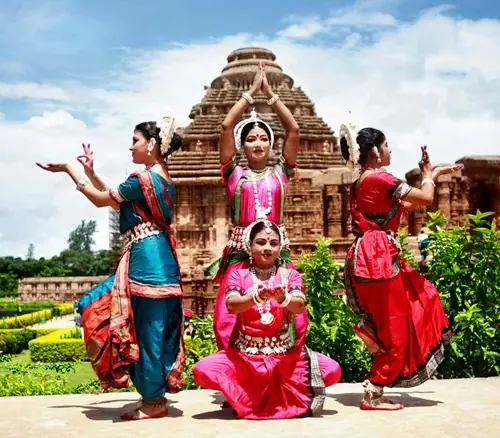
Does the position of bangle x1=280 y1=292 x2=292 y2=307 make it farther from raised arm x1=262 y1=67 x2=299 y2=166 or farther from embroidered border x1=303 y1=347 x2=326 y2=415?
raised arm x1=262 y1=67 x2=299 y2=166

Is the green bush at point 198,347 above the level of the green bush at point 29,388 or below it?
above

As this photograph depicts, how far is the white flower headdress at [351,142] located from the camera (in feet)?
15.1

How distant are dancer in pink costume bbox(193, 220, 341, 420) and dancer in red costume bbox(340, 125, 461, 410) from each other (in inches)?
15.3

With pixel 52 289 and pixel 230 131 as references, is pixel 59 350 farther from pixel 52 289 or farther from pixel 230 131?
pixel 52 289

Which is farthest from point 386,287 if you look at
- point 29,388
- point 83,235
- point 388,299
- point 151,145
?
point 83,235

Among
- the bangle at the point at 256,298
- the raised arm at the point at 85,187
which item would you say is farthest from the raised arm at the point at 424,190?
the raised arm at the point at 85,187

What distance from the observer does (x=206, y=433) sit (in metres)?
3.79

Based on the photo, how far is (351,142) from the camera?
15.1ft

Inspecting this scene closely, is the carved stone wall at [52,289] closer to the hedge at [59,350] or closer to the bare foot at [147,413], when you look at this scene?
the hedge at [59,350]

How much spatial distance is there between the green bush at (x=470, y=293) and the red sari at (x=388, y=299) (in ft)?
5.73

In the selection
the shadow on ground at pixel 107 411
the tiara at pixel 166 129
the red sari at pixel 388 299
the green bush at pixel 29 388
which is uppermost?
the tiara at pixel 166 129

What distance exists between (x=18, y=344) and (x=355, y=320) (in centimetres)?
1290

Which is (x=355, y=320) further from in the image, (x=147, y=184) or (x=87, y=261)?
(x=87, y=261)

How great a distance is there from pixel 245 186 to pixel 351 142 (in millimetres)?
769
